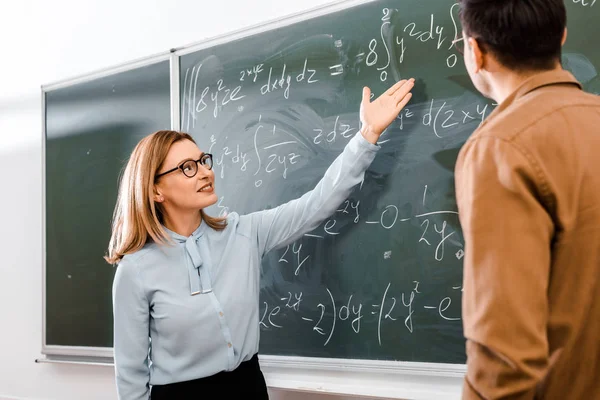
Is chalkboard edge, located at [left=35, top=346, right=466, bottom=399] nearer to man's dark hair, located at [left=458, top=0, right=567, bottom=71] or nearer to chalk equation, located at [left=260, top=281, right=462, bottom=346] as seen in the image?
chalk equation, located at [left=260, top=281, right=462, bottom=346]

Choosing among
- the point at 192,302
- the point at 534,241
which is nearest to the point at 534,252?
the point at 534,241

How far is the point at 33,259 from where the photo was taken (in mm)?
3326

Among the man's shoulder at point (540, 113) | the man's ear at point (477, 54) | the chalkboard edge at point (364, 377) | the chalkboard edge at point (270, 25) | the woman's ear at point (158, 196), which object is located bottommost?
the chalkboard edge at point (364, 377)

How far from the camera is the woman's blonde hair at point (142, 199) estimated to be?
204 centimetres

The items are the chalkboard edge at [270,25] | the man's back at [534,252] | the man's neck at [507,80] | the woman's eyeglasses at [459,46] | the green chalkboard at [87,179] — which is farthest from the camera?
the green chalkboard at [87,179]

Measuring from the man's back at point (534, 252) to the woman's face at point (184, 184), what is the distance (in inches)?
45.3

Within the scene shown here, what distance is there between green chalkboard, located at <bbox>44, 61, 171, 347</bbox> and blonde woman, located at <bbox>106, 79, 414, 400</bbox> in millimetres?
737

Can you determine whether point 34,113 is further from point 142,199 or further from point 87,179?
point 142,199

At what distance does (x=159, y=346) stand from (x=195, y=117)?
1.03m

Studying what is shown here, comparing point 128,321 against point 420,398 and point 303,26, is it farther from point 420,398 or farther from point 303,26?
point 303,26

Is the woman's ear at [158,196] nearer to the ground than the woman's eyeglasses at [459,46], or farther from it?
nearer to the ground

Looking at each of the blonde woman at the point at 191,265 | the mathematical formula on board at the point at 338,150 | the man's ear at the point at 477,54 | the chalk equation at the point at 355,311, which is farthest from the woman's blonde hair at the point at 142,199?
the man's ear at the point at 477,54

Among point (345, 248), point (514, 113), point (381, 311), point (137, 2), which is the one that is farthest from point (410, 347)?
point (137, 2)

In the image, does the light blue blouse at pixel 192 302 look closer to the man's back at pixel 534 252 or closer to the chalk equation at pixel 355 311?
the chalk equation at pixel 355 311
